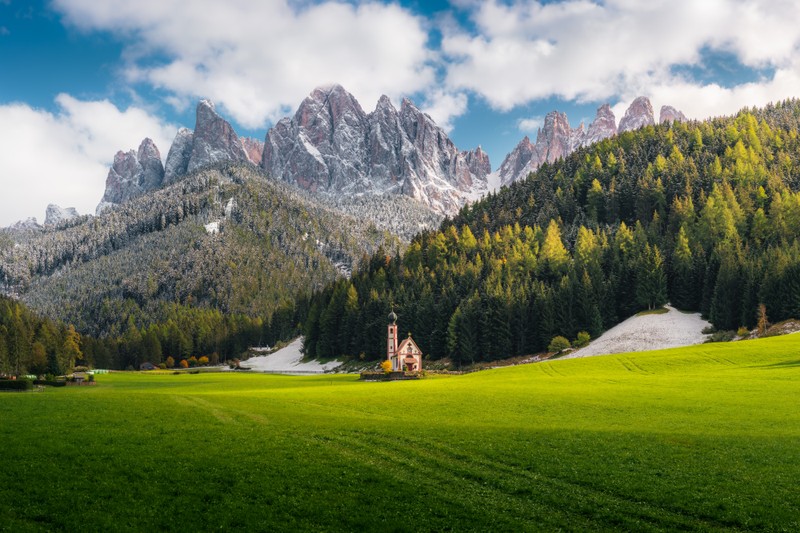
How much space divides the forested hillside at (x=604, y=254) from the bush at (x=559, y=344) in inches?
229

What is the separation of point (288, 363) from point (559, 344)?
80477mm

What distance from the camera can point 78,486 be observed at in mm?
19703

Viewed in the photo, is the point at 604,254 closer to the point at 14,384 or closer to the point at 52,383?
the point at 52,383

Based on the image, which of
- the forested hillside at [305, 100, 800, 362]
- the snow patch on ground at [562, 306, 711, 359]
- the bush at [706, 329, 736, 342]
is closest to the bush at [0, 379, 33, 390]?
the forested hillside at [305, 100, 800, 362]

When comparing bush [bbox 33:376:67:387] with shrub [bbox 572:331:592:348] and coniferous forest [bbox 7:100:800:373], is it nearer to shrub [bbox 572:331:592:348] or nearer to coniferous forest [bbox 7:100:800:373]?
coniferous forest [bbox 7:100:800:373]

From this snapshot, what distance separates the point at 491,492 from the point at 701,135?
18524cm

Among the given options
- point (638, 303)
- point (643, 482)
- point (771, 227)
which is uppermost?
point (771, 227)

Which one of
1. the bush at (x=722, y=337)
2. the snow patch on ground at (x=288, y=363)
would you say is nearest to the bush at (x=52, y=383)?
the snow patch on ground at (x=288, y=363)

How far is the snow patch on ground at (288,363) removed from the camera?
457 feet

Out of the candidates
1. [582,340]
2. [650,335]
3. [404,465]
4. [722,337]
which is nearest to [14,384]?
[404,465]

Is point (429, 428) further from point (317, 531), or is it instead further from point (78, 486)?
point (78, 486)

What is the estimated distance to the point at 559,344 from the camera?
339 ft

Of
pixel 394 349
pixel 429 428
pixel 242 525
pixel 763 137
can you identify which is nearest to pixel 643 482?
pixel 429 428

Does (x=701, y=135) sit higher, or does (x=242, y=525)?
(x=701, y=135)
